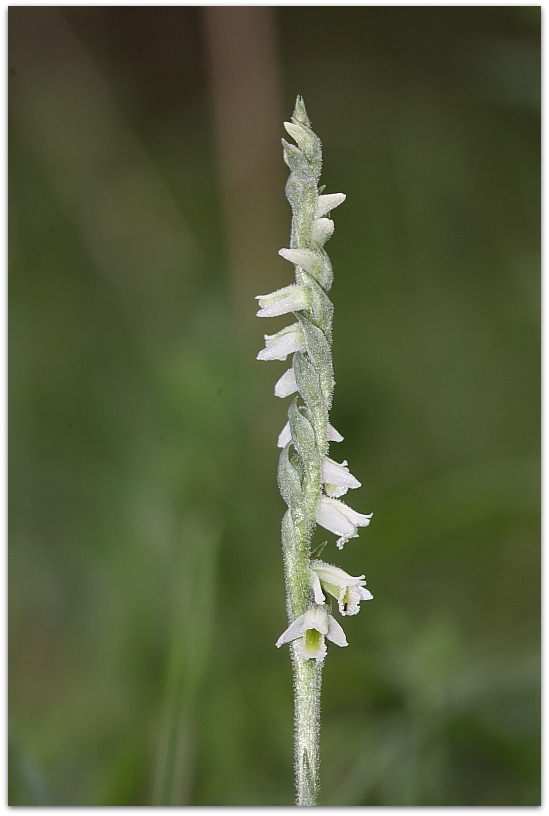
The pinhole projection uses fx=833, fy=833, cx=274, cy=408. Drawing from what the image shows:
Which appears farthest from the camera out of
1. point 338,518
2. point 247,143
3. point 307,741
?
point 247,143

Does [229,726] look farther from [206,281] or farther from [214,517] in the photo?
[206,281]

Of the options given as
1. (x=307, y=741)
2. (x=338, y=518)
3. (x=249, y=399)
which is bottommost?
(x=307, y=741)

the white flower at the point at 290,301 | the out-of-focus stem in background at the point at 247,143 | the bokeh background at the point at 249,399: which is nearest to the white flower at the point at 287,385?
the white flower at the point at 290,301

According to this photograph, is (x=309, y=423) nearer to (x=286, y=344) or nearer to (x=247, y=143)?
(x=286, y=344)

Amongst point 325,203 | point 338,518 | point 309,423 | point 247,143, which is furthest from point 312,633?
point 247,143

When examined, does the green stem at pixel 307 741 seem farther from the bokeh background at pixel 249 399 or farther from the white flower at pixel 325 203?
the white flower at pixel 325 203

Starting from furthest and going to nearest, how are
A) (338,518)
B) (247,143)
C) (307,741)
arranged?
(247,143) → (338,518) → (307,741)

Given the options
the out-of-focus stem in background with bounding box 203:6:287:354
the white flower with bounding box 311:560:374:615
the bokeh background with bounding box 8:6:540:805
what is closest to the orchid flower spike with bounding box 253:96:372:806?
the white flower with bounding box 311:560:374:615

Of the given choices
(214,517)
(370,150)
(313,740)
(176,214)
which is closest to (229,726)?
(214,517)
